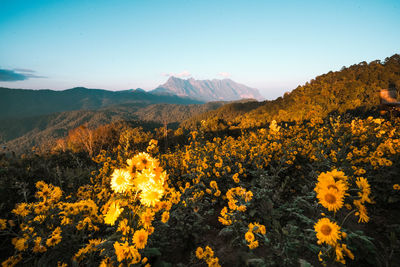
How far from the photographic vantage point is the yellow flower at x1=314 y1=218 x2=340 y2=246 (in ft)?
5.20

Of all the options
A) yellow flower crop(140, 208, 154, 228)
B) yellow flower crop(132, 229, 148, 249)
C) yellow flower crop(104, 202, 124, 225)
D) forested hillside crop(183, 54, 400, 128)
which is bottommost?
yellow flower crop(132, 229, 148, 249)

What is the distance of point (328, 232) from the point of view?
162 centimetres

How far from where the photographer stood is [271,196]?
343 cm

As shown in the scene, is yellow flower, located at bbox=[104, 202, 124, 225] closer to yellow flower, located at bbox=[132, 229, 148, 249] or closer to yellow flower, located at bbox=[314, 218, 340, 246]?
yellow flower, located at bbox=[132, 229, 148, 249]

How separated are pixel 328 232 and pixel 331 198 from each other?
1.06 feet

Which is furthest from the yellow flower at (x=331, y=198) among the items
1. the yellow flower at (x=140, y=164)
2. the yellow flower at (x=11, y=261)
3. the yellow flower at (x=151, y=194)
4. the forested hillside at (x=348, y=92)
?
the forested hillside at (x=348, y=92)

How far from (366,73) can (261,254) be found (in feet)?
201

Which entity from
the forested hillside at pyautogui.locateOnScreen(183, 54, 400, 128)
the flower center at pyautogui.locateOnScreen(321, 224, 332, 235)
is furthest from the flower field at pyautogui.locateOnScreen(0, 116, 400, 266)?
the forested hillside at pyautogui.locateOnScreen(183, 54, 400, 128)

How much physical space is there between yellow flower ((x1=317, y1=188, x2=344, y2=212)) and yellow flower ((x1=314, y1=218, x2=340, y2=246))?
0.15 m

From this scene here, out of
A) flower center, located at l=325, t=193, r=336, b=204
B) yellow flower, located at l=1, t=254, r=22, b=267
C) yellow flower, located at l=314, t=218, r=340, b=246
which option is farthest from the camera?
yellow flower, located at l=1, t=254, r=22, b=267

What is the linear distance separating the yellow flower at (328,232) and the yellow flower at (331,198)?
15cm

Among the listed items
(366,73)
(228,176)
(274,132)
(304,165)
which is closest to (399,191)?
(304,165)

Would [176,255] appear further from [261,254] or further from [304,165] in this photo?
[304,165]

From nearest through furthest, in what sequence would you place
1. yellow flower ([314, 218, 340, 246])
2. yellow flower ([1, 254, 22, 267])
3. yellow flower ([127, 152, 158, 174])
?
yellow flower ([314, 218, 340, 246]), yellow flower ([127, 152, 158, 174]), yellow flower ([1, 254, 22, 267])
